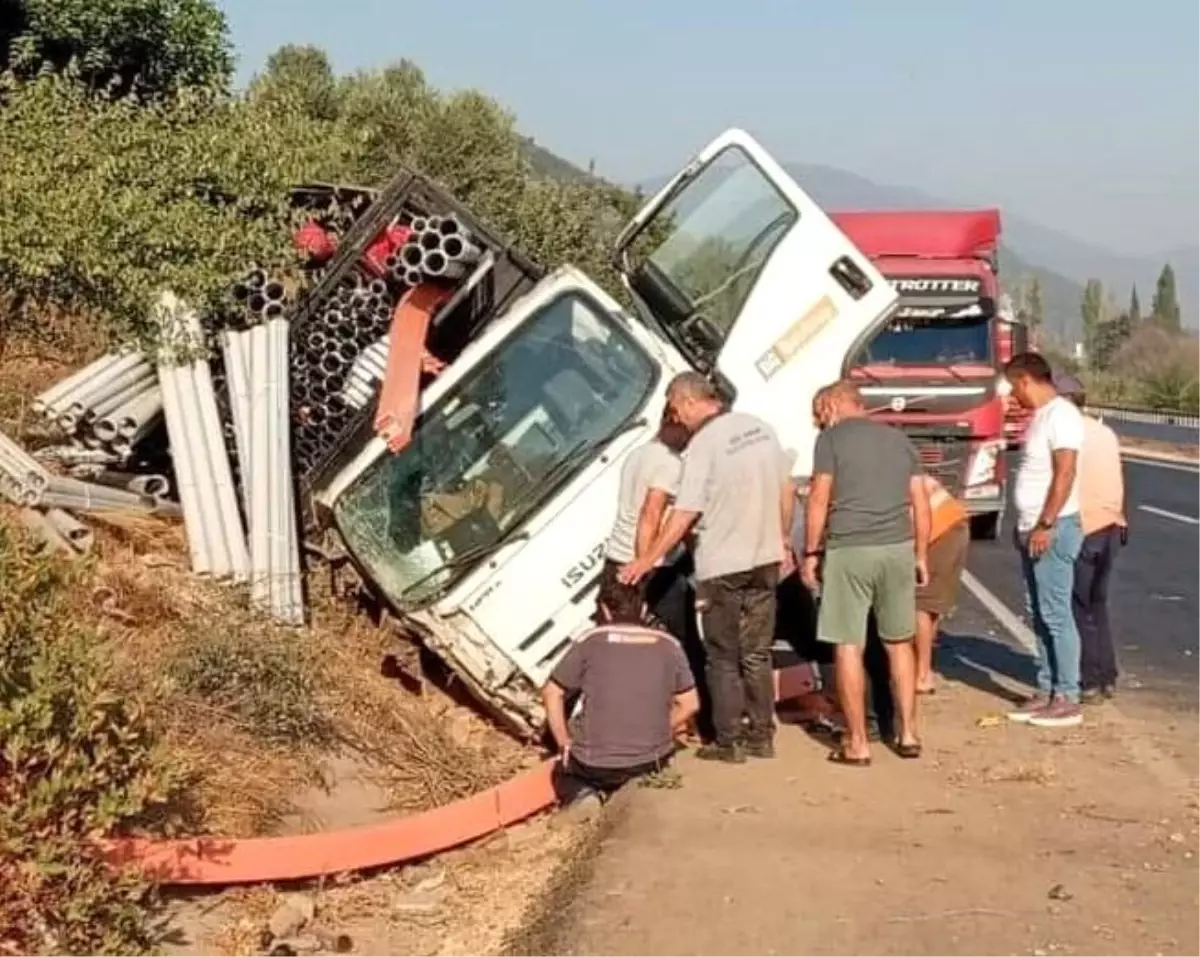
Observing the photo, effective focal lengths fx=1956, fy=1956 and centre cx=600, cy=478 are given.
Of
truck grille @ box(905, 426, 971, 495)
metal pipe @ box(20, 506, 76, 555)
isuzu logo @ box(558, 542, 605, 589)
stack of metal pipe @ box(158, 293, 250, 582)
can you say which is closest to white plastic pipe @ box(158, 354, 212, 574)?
stack of metal pipe @ box(158, 293, 250, 582)

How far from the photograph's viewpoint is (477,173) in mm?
28188

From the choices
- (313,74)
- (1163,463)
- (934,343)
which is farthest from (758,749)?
(1163,463)

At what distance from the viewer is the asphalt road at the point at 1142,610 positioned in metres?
11.9

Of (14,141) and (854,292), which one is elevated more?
(14,141)

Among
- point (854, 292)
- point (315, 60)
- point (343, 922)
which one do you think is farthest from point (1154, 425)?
point (343, 922)

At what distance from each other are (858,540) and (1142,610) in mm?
7033

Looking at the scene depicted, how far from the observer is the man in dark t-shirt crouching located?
816 centimetres

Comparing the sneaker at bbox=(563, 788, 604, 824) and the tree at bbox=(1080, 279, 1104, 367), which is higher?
the sneaker at bbox=(563, 788, 604, 824)

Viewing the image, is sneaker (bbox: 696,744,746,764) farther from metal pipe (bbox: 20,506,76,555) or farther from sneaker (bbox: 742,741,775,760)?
metal pipe (bbox: 20,506,76,555)

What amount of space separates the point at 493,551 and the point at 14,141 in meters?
3.35

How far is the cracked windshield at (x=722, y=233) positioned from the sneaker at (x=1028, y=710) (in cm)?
266

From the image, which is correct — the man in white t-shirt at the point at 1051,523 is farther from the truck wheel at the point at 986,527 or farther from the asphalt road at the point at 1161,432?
the asphalt road at the point at 1161,432

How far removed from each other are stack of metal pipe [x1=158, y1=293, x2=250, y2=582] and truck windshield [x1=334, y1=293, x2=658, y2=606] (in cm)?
76

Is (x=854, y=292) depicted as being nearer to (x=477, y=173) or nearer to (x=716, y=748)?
(x=716, y=748)
